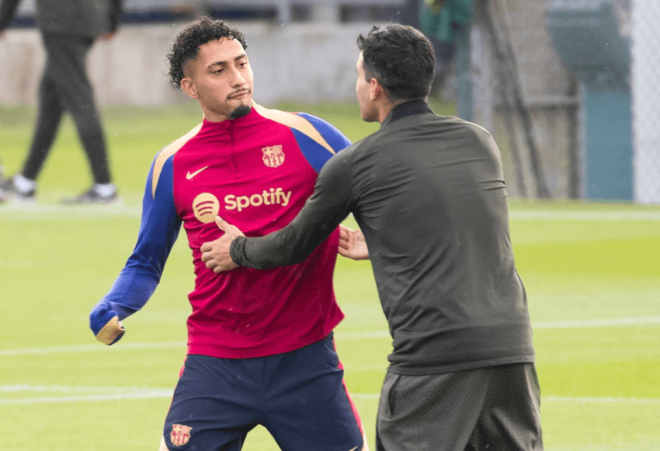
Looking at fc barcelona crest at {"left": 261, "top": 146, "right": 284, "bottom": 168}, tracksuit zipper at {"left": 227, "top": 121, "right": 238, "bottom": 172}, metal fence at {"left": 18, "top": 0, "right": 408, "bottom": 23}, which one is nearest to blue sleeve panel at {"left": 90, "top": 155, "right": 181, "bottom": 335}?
tracksuit zipper at {"left": 227, "top": 121, "right": 238, "bottom": 172}

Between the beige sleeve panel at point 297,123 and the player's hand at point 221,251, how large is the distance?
1.33 ft

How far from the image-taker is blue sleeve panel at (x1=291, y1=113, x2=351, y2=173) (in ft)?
12.7

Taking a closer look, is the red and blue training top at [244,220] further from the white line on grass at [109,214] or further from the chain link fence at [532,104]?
the chain link fence at [532,104]

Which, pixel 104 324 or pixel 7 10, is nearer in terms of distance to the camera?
pixel 104 324

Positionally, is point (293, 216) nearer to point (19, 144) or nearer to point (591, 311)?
point (591, 311)

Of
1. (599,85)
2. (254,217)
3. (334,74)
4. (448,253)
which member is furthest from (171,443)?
(334,74)

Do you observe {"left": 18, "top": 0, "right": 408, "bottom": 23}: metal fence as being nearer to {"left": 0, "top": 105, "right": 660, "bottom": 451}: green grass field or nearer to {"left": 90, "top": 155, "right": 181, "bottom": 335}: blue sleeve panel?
{"left": 0, "top": 105, "right": 660, "bottom": 451}: green grass field

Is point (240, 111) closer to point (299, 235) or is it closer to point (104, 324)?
point (299, 235)

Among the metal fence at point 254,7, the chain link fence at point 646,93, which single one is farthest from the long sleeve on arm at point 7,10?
the metal fence at point 254,7

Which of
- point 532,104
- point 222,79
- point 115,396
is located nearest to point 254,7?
point 532,104

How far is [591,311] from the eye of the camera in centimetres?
831

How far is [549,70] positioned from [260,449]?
883 centimetres

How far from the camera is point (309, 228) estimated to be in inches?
135

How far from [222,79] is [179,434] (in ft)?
3.62
